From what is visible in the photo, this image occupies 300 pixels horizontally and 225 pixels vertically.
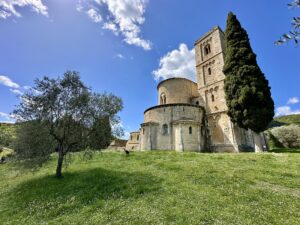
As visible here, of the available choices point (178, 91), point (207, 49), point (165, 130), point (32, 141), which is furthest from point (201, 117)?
point (32, 141)

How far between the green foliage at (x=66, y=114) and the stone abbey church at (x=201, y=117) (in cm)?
1469

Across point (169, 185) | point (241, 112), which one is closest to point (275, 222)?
point (169, 185)

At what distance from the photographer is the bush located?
1485 inches

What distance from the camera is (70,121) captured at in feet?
50.0

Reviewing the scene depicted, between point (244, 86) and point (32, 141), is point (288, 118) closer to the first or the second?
point (244, 86)

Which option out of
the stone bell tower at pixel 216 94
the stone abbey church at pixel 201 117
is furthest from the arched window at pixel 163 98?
the stone bell tower at pixel 216 94

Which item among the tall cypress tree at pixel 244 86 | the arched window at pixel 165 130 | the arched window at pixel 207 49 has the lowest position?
the arched window at pixel 165 130

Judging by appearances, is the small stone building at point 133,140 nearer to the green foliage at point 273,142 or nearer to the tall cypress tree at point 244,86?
the tall cypress tree at point 244,86

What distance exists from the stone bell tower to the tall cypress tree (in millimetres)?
5169

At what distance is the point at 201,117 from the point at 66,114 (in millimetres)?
23497

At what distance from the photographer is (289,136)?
1508 inches

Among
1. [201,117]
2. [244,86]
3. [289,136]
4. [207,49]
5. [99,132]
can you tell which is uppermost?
[207,49]

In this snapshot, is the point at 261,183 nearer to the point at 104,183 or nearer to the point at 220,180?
the point at 220,180

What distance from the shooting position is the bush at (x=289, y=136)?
37719 millimetres
